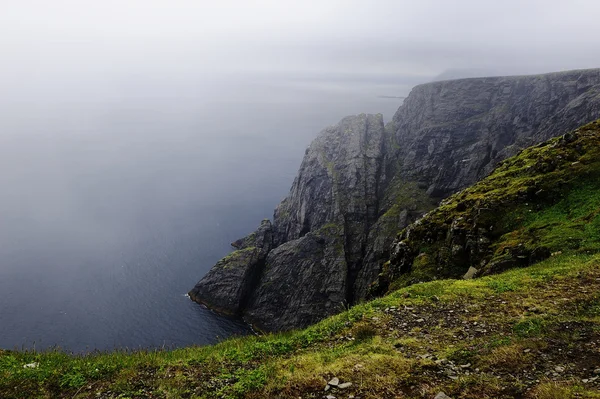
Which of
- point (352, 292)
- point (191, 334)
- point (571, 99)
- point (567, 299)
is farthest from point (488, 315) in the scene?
point (571, 99)

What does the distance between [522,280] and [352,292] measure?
14393 cm

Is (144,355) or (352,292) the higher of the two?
(144,355)

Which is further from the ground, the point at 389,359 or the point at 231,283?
the point at 389,359

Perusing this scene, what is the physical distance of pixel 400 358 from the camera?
547 inches

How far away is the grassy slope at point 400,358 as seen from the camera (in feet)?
38.1

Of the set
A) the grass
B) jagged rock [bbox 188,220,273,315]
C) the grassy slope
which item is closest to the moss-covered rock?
the grassy slope

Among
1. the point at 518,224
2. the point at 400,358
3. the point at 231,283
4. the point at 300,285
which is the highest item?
the point at 400,358

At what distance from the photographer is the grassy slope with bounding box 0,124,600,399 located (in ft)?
38.1

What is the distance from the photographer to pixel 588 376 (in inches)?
418

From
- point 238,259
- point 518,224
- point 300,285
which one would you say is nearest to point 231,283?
point 238,259

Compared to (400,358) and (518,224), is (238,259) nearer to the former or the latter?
(518,224)

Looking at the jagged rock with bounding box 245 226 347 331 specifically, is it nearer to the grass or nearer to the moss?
the moss

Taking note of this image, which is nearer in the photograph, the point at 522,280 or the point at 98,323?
the point at 522,280

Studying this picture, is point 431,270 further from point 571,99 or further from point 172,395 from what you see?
point 571,99
